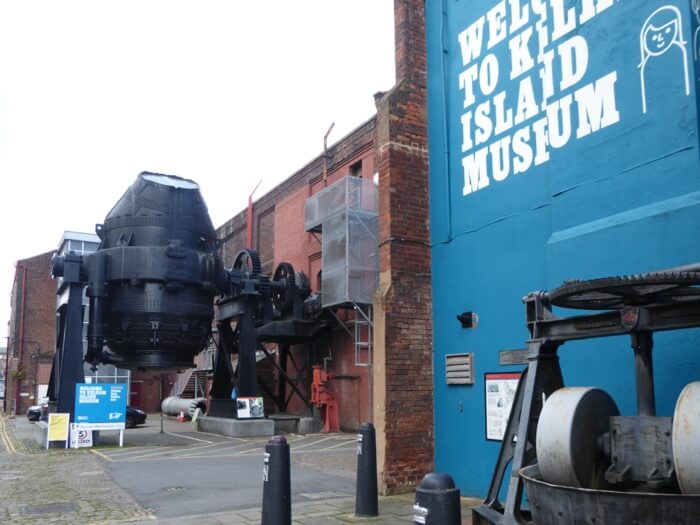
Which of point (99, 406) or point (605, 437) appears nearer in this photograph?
point (605, 437)

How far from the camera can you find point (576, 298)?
18.1ft

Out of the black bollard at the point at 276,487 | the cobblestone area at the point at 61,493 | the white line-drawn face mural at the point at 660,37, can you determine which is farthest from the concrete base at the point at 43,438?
the white line-drawn face mural at the point at 660,37

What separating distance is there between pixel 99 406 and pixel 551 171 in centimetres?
1419

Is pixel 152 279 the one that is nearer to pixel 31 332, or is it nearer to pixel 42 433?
pixel 42 433

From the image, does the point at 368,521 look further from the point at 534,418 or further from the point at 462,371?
the point at 534,418

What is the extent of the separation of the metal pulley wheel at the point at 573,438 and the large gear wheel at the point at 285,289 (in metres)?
19.8

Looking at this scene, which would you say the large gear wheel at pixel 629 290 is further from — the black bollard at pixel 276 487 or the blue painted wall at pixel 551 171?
the black bollard at pixel 276 487

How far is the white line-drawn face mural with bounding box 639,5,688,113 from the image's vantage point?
636 cm

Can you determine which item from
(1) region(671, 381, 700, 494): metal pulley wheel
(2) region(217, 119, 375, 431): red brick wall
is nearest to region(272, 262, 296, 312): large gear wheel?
(2) region(217, 119, 375, 431): red brick wall

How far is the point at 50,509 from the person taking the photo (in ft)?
29.3

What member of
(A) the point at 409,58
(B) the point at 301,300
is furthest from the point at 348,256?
(A) the point at 409,58

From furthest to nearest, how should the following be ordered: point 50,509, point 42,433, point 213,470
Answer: point 42,433, point 213,470, point 50,509

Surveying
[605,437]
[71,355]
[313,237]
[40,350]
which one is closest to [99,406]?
[71,355]

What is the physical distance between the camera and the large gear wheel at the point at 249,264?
76.6 feet
